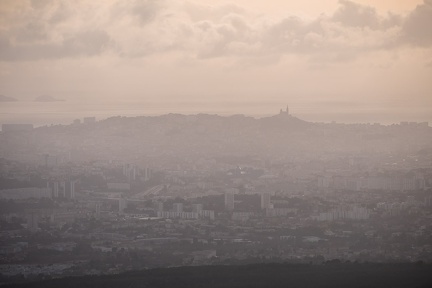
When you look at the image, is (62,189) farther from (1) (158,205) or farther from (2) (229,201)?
(2) (229,201)

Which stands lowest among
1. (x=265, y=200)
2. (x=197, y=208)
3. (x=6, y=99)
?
(x=197, y=208)

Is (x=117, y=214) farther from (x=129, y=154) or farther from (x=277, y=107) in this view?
(x=277, y=107)

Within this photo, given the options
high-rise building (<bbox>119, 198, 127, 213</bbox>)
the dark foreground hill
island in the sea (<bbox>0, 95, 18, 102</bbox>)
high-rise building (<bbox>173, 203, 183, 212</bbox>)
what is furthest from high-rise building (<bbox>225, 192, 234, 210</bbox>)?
island in the sea (<bbox>0, 95, 18, 102</bbox>)

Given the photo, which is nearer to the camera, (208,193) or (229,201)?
(229,201)

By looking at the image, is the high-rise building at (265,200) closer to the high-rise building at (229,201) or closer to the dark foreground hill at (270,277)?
the high-rise building at (229,201)

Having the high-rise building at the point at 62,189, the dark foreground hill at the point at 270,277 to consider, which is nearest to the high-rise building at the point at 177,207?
the high-rise building at the point at 62,189

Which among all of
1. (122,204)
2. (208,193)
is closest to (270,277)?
(122,204)

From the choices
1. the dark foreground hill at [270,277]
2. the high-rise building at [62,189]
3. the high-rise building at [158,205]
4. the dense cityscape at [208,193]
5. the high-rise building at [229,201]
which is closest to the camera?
the dark foreground hill at [270,277]

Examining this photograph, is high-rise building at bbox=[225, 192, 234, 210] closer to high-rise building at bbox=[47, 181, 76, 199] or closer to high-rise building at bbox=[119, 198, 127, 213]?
high-rise building at bbox=[119, 198, 127, 213]
